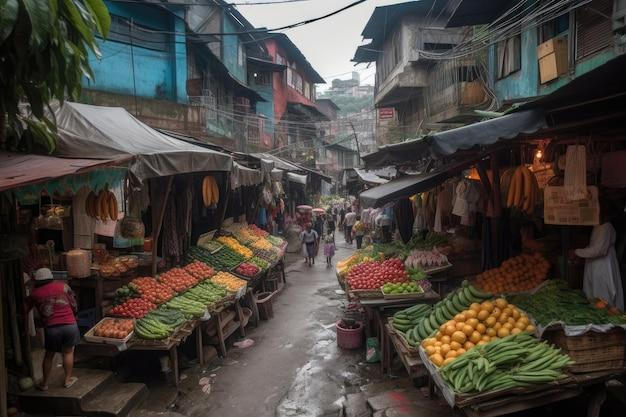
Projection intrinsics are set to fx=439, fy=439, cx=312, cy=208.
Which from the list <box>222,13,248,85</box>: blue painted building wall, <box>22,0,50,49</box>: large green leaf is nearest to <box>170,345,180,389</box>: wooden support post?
<box>22,0,50,49</box>: large green leaf

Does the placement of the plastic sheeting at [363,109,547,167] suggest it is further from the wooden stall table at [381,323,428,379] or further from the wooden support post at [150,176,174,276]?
the wooden support post at [150,176,174,276]

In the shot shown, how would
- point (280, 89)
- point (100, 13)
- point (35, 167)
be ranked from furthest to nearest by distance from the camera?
point (280, 89) < point (35, 167) < point (100, 13)

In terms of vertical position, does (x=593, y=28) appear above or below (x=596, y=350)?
above

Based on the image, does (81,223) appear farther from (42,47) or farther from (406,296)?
(406,296)

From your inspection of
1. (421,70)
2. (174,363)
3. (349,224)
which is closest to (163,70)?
(421,70)

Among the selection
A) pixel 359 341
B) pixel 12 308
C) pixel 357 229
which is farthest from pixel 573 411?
pixel 357 229

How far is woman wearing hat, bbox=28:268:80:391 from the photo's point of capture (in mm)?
5629

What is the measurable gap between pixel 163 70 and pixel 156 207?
10848mm

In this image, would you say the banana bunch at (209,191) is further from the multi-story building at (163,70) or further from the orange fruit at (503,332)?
the orange fruit at (503,332)

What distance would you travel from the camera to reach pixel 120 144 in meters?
6.46

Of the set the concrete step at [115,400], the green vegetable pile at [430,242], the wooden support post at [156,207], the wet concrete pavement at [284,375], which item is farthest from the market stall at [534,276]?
the wooden support post at [156,207]

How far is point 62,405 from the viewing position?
18.2 feet

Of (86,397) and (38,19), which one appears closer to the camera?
(38,19)

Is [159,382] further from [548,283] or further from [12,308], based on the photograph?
[548,283]
